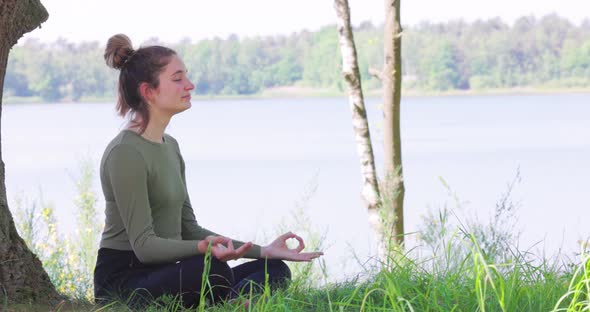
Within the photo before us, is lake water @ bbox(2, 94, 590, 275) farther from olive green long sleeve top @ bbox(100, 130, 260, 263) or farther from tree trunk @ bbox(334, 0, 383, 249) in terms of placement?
olive green long sleeve top @ bbox(100, 130, 260, 263)

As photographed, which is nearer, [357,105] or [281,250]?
[281,250]

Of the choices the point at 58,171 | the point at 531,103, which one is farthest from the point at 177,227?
the point at 531,103

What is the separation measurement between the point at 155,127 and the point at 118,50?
296 millimetres

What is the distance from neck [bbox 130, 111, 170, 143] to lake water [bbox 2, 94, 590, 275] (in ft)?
5.06

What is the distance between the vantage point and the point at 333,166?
1967 centimetres

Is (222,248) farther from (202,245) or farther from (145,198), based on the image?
(145,198)

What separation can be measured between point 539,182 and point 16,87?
15.0m

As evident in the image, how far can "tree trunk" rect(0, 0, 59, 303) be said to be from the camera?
9.83 ft

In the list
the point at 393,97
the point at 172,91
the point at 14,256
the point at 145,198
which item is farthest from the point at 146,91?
the point at 393,97

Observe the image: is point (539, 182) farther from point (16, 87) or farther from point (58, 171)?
point (16, 87)

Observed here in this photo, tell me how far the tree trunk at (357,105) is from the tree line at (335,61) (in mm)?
19199

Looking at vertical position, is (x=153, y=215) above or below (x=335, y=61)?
above

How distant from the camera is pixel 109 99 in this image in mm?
28531

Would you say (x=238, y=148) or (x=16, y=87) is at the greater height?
(x=16, y=87)
